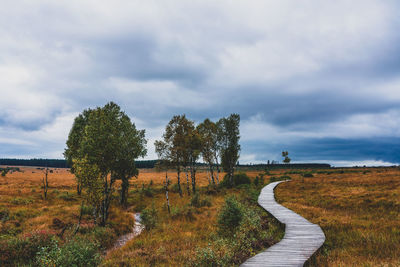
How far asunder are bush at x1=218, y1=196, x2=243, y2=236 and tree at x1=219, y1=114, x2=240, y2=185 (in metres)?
33.6

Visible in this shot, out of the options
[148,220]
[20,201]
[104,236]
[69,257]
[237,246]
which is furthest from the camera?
[20,201]

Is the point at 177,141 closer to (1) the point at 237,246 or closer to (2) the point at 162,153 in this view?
(2) the point at 162,153

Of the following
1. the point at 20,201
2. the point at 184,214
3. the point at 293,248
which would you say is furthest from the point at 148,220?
the point at 20,201

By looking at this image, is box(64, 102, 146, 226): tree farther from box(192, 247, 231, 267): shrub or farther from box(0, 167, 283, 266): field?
box(192, 247, 231, 267): shrub

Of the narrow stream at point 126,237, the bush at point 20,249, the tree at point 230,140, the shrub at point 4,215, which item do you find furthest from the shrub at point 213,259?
the tree at point 230,140

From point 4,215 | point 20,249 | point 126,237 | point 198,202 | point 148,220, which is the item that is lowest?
point 126,237

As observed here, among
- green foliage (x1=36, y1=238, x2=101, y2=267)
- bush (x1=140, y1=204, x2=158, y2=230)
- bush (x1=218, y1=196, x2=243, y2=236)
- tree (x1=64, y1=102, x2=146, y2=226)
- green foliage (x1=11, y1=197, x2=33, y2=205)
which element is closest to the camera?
green foliage (x1=36, y1=238, x2=101, y2=267)

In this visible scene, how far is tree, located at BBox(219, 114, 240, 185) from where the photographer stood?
162 feet

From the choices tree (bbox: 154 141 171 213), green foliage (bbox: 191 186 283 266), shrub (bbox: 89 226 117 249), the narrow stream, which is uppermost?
tree (bbox: 154 141 171 213)

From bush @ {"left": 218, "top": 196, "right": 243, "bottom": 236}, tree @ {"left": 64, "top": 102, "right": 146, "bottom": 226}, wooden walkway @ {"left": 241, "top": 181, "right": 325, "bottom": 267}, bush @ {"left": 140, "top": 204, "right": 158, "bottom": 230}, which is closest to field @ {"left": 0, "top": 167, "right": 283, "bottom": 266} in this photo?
bush @ {"left": 140, "top": 204, "right": 158, "bottom": 230}

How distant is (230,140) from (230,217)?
1379 inches

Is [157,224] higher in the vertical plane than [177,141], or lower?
lower

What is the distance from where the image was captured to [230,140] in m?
49.7

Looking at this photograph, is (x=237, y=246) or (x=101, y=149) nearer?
(x=237, y=246)
